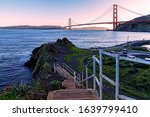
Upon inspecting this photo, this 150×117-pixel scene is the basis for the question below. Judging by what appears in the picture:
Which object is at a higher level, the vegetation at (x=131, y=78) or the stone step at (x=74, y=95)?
the stone step at (x=74, y=95)

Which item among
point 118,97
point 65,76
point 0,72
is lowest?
point 0,72

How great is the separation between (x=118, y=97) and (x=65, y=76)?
40.3 ft

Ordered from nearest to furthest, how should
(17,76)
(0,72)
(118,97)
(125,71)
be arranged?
(118,97) < (125,71) < (17,76) < (0,72)

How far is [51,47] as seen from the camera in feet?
124

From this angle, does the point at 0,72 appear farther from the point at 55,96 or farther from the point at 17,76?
the point at 55,96

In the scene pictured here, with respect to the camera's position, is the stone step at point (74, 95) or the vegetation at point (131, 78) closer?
the stone step at point (74, 95)

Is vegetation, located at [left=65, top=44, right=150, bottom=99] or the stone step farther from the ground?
the stone step

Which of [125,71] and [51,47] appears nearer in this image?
[125,71]

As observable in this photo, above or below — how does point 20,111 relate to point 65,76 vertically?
above

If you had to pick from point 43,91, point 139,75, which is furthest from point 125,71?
point 43,91

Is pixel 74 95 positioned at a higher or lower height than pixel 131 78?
higher

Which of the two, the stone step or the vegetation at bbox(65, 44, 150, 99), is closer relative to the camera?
the stone step

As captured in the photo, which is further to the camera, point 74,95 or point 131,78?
point 131,78

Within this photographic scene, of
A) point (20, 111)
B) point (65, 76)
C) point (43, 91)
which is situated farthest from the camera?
point (65, 76)
